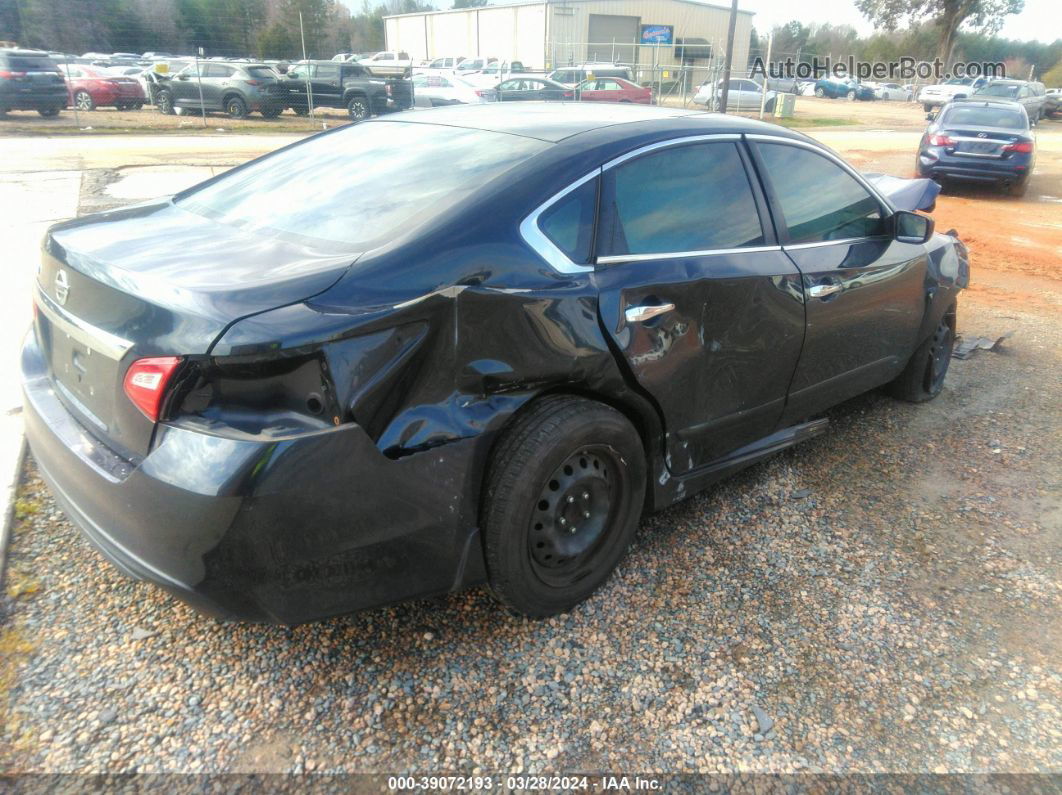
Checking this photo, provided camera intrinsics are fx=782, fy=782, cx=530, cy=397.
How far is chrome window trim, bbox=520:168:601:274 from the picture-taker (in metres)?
2.45

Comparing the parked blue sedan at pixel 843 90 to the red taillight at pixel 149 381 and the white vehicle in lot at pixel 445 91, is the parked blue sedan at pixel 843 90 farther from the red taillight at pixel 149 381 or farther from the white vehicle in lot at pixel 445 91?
the red taillight at pixel 149 381

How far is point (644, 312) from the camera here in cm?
268

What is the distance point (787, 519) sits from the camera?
3.43 metres

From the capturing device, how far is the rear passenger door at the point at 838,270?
3346mm

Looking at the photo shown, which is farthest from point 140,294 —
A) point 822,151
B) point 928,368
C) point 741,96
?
point 741,96

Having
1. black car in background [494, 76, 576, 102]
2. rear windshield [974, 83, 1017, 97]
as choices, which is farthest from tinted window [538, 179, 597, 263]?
rear windshield [974, 83, 1017, 97]

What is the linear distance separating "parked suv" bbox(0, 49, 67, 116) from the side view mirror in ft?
73.8

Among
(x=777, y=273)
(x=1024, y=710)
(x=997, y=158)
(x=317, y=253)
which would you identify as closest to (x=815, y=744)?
(x=1024, y=710)

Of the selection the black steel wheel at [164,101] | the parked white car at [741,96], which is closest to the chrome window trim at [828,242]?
the black steel wheel at [164,101]

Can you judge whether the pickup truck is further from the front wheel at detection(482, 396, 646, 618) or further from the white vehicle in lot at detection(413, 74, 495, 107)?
the front wheel at detection(482, 396, 646, 618)

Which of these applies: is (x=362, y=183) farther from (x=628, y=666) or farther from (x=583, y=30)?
(x=583, y=30)

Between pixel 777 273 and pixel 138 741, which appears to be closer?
pixel 138 741

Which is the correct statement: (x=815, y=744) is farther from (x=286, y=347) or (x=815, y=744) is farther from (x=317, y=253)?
(x=317, y=253)

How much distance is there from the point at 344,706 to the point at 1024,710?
2.09 m
